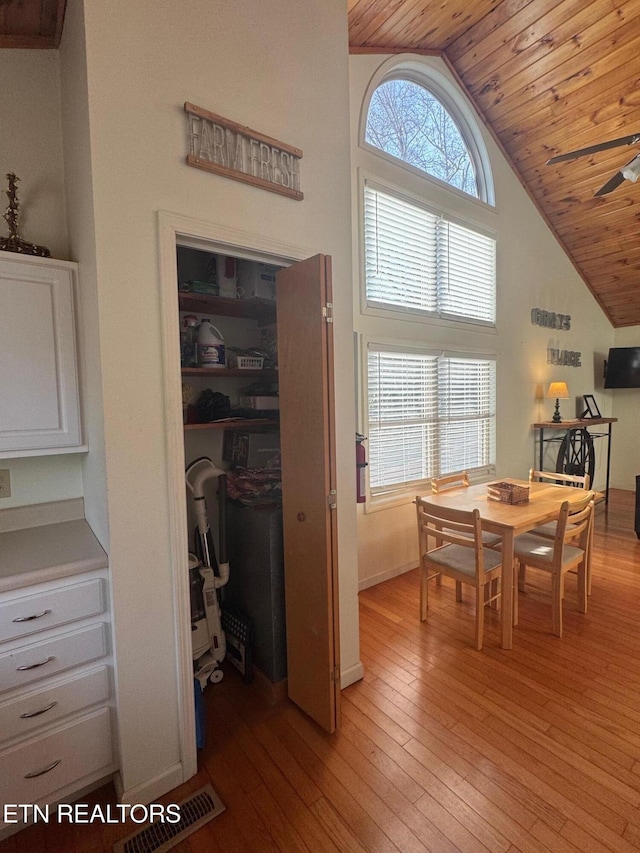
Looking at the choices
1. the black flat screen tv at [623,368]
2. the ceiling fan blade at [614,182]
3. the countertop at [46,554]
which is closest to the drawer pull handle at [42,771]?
the countertop at [46,554]

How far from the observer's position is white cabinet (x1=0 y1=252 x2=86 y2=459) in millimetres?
1505

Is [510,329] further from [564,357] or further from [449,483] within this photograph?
[449,483]

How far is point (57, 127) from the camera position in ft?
6.01

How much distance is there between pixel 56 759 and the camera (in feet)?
4.61

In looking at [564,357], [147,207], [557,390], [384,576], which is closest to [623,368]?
[564,357]

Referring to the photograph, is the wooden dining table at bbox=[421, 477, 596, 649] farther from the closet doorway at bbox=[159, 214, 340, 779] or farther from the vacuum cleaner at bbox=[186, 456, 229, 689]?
the vacuum cleaner at bbox=[186, 456, 229, 689]

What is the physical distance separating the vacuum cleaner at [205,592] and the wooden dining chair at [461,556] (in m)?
1.27

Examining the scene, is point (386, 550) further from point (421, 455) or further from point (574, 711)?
point (574, 711)

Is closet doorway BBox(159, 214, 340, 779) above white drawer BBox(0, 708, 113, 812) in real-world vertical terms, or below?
above

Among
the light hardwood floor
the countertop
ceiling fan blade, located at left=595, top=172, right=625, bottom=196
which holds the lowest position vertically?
the light hardwood floor

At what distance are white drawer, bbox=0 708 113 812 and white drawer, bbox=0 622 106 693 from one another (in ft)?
0.74

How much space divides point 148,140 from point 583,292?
6.10 m

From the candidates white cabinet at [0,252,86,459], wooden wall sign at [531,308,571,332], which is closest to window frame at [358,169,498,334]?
wooden wall sign at [531,308,571,332]

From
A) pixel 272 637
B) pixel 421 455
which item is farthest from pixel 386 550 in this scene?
pixel 272 637
